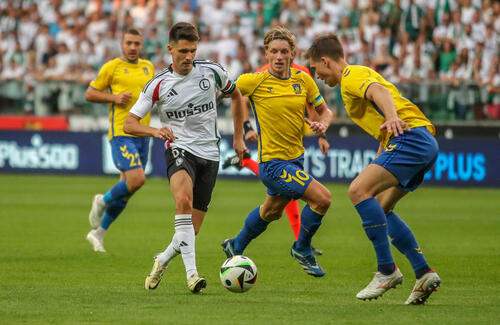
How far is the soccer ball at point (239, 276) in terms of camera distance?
24.5ft

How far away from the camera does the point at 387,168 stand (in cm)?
704

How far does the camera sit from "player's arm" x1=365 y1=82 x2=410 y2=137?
666 centimetres

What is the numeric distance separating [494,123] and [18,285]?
47.6 ft

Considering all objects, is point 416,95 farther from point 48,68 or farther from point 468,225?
point 48,68

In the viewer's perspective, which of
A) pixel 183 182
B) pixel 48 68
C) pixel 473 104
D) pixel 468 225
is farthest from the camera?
pixel 48 68

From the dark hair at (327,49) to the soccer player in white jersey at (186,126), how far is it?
116cm

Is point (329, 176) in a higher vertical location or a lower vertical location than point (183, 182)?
lower

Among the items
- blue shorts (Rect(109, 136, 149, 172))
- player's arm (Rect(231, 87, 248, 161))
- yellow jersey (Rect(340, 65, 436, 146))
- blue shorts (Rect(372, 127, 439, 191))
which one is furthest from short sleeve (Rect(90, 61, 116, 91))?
blue shorts (Rect(372, 127, 439, 191))

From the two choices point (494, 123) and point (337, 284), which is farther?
point (494, 123)

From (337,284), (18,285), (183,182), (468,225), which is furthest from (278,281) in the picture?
(468,225)

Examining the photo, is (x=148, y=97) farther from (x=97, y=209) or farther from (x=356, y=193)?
(x=97, y=209)

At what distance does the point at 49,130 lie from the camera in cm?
2252

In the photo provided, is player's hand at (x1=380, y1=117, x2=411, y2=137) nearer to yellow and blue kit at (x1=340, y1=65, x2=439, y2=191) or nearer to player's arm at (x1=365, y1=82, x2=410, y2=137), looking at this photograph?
player's arm at (x1=365, y1=82, x2=410, y2=137)

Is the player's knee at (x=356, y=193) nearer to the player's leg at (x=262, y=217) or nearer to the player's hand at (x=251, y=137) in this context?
the player's leg at (x=262, y=217)
